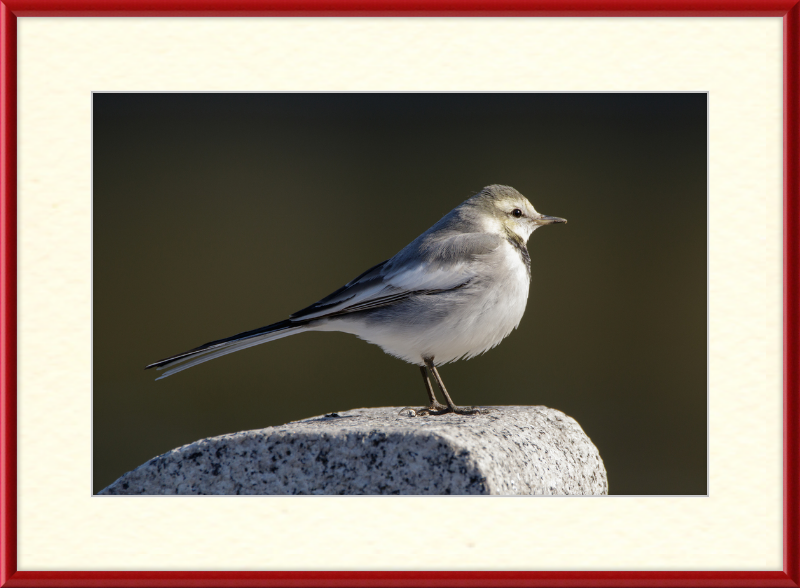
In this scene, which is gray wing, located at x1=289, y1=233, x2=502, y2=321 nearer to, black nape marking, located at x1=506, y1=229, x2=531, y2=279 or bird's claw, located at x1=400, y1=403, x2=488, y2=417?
black nape marking, located at x1=506, y1=229, x2=531, y2=279

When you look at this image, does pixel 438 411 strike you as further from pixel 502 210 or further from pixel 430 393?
pixel 502 210

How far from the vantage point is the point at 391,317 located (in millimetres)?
4113

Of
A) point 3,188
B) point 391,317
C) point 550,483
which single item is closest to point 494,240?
point 391,317

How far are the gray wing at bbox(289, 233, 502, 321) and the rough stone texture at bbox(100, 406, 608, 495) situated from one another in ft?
3.71

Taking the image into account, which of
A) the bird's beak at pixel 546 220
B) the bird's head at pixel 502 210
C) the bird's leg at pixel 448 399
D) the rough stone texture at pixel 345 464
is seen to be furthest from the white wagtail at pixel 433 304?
the rough stone texture at pixel 345 464

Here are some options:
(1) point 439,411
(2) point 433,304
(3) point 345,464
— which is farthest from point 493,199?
(3) point 345,464

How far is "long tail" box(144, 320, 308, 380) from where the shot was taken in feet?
11.6

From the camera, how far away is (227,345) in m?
3.72

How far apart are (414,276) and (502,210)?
923 mm

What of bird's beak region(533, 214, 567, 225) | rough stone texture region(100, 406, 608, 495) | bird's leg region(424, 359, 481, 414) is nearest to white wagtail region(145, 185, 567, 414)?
A: bird's leg region(424, 359, 481, 414)

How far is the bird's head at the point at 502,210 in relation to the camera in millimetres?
4602
